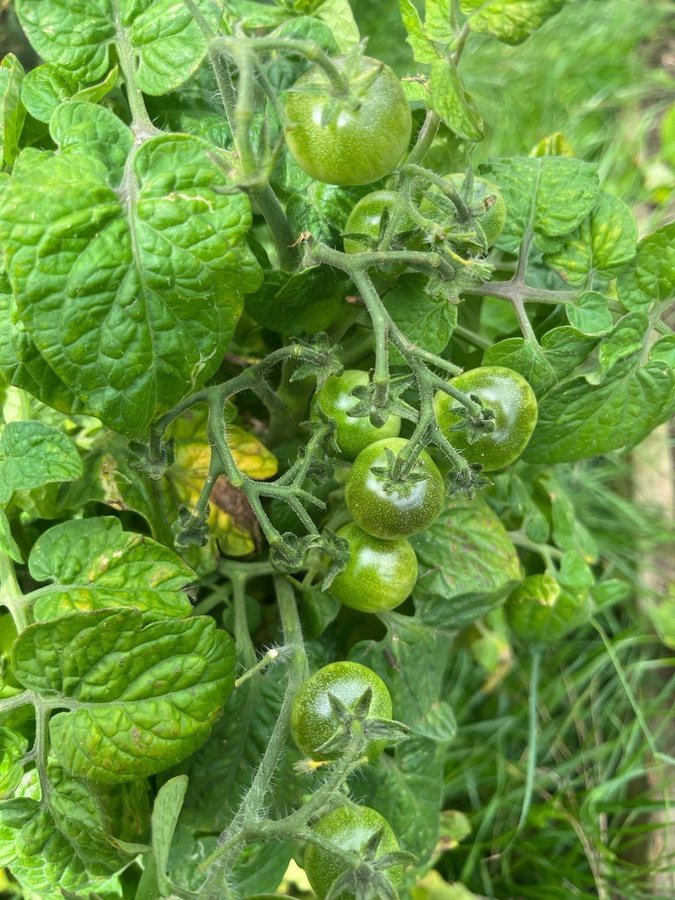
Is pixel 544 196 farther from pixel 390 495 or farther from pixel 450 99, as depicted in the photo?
pixel 390 495

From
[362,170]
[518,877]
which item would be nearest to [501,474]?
[362,170]

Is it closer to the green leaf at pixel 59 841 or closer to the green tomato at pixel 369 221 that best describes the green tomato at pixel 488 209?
the green tomato at pixel 369 221

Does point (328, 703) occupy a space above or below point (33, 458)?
below

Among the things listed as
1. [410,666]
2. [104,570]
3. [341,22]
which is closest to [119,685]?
[104,570]

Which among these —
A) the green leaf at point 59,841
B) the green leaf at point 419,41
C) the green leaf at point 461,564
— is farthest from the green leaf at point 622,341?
the green leaf at point 59,841

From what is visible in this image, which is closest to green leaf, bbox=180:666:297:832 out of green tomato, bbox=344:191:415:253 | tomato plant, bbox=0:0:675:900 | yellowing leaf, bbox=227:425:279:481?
tomato plant, bbox=0:0:675:900
